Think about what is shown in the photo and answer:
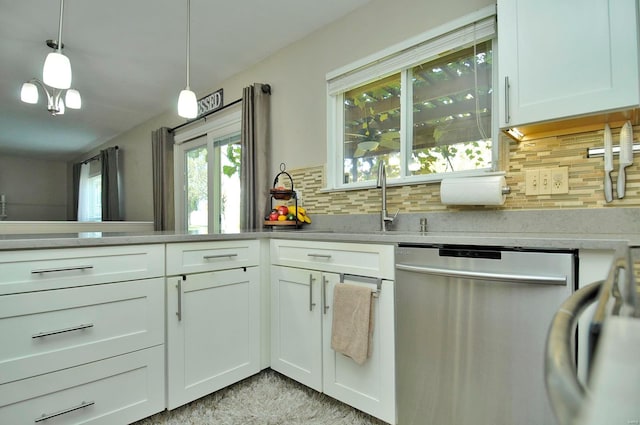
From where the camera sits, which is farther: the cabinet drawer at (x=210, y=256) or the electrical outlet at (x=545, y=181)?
the cabinet drawer at (x=210, y=256)

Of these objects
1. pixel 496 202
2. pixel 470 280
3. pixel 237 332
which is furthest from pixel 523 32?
pixel 237 332

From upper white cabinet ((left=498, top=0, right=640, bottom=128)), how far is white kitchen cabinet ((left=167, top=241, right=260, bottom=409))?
1.54m

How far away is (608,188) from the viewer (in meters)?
1.35

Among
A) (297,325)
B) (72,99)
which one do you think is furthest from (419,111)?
(72,99)

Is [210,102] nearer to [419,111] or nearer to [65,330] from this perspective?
[419,111]

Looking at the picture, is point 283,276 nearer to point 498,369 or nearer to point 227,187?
point 498,369

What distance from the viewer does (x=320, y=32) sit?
2.55 metres

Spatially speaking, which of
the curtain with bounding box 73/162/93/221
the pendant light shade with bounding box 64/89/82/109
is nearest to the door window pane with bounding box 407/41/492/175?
the pendant light shade with bounding box 64/89/82/109

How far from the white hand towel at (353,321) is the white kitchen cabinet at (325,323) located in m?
0.04

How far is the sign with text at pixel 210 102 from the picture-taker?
11.6 ft

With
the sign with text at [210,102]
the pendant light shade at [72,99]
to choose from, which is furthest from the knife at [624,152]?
the pendant light shade at [72,99]

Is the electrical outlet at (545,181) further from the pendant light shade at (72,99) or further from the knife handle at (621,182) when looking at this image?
the pendant light shade at (72,99)

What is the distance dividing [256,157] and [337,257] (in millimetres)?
1539

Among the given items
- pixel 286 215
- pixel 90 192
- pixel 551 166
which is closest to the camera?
pixel 551 166
